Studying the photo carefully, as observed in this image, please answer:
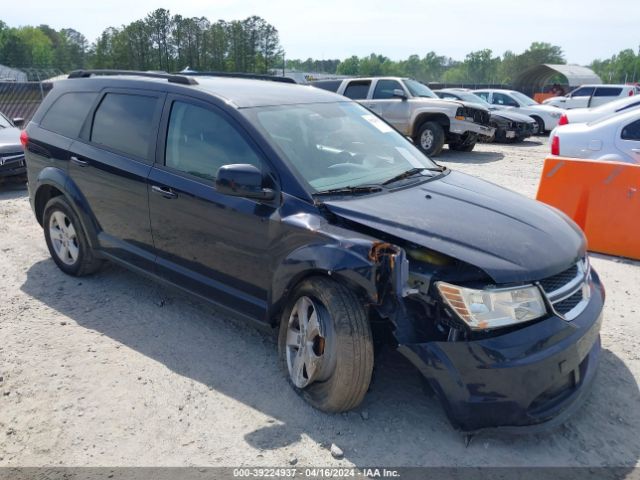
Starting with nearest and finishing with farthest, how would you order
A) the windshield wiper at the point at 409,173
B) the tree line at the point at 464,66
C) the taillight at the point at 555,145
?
1. the windshield wiper at the point at 409,173
2. the taillight at the point at 555,145
3. the tree line at the point at 464,66

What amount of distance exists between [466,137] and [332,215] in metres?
10.9

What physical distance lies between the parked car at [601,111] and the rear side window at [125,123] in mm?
8969

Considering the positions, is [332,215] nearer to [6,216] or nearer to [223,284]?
[223,284]

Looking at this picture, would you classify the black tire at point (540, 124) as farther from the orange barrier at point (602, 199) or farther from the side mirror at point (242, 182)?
the side mirror at point (242, 182)

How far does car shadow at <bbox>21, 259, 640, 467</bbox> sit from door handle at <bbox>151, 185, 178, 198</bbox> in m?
1.04

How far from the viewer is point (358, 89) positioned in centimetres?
1363

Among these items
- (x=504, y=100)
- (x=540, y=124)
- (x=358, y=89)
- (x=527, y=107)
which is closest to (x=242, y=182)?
(x=358, y=89)

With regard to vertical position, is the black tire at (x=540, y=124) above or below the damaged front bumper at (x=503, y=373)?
below

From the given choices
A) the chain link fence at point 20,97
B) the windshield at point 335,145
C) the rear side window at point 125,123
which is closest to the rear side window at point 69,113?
the rear side window at point 125,123

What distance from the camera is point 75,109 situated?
476 centimetres

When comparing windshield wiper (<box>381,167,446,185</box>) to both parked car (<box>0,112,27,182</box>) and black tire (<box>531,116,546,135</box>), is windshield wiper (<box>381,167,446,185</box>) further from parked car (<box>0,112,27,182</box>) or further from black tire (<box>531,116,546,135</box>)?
black tire (<box>531,116,546,135</box>)

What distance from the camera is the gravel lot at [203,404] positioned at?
109 inches

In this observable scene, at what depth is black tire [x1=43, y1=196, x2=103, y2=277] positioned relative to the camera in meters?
4.73

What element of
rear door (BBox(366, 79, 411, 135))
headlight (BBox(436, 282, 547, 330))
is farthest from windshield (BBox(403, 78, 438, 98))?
headlight (BBox(436, 282, 547, 330))
